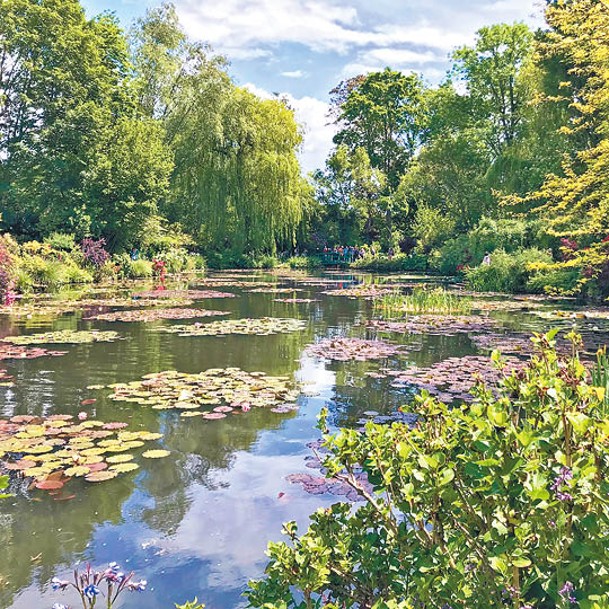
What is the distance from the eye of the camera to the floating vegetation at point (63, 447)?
356cm

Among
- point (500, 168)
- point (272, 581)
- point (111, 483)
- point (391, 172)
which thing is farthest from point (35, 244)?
point (391, 172)

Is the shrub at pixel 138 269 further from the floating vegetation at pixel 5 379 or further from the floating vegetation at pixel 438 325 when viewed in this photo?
the floating vegetation at pixel 5 379

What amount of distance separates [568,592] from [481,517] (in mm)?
259

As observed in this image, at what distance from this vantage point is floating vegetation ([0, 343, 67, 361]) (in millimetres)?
7273

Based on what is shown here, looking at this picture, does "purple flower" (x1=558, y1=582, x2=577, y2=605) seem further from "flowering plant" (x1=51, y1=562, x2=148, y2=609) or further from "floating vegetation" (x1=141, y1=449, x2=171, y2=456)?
"floating vegetation" (x1=141, y1=449, x2=171, y2=456)

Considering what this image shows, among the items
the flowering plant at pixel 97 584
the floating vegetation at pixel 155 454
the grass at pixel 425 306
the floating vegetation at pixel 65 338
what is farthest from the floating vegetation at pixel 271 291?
the flowering plant at pixel 97 584

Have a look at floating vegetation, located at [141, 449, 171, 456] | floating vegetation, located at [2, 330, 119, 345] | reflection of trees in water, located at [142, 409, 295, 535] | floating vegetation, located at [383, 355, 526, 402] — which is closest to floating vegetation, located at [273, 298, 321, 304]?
floating vegetation, located at [2, 330, 119, 345]

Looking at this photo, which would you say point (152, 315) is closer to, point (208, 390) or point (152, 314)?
point (152, 314)

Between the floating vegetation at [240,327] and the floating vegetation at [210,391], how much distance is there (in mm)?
3033

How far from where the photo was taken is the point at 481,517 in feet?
4.82

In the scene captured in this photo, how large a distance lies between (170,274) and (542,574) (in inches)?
999

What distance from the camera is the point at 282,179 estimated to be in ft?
94.3

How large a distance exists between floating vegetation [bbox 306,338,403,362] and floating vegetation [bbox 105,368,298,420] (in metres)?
1.49

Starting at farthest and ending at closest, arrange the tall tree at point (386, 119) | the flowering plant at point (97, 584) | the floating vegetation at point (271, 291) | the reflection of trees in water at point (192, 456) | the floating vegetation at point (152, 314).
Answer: the tall tree at point (386, 119), the floating vegetation at point (271, 291), the floating vegetation at point (152, 314), the reflection of trees in water at point (192, 456), the flowering plant at point (97, 584)
